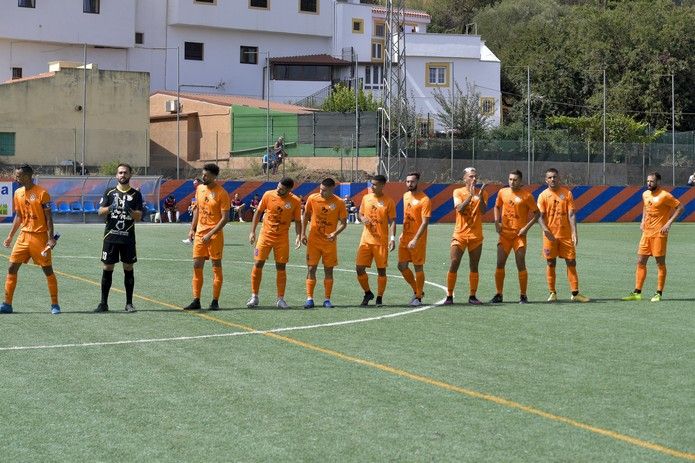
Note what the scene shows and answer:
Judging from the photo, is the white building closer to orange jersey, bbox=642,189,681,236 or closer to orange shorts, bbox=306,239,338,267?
orange jersey, bbox=642,189,681,236

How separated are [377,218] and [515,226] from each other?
2254mm

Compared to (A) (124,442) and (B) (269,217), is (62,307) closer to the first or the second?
(B) (269,217)

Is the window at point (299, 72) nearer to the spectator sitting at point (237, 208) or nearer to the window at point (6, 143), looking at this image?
the window at point (6, 143)

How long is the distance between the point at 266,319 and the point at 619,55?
69.8 meters

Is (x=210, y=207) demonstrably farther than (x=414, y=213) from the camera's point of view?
No

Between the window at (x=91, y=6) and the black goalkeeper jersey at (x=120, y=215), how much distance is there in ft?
195

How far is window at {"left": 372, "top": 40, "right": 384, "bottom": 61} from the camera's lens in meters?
89.1

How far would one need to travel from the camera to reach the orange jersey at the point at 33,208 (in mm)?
15281

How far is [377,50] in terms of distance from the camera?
89750 mm

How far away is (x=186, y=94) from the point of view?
69.9m

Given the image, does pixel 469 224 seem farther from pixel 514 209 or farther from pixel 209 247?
pixel 209 247

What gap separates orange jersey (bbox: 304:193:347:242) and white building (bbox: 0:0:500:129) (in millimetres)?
57173

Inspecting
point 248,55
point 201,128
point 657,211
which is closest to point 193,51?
point 248,55

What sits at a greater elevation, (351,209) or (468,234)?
(351,209)
